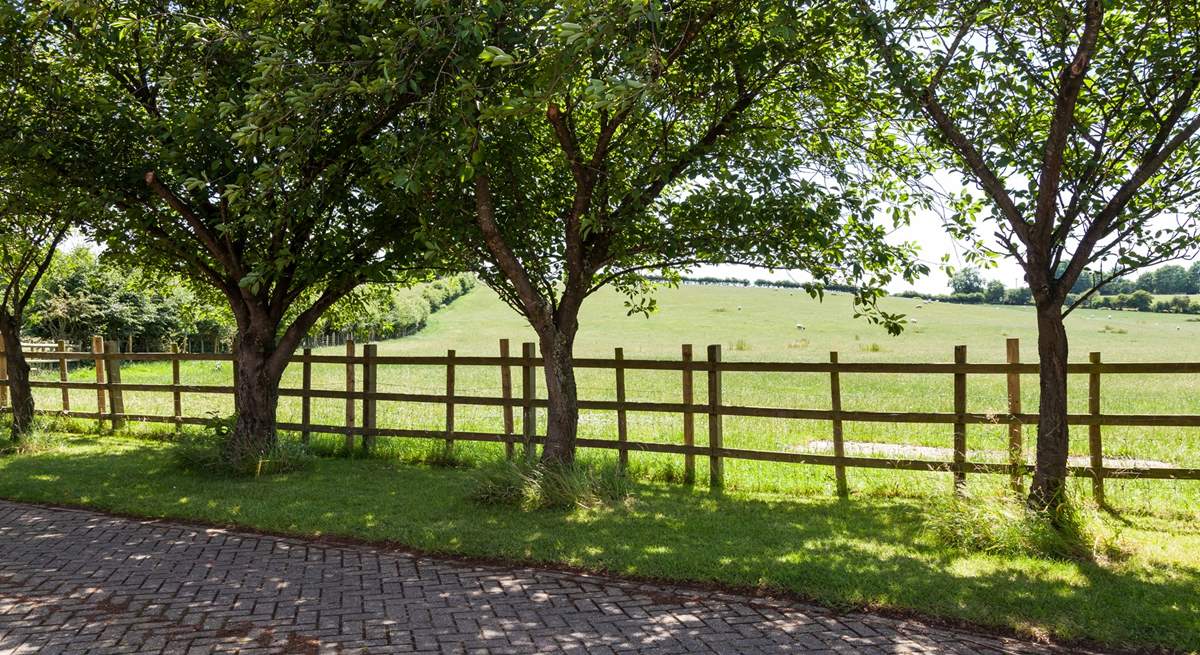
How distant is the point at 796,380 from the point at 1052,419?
24.8m

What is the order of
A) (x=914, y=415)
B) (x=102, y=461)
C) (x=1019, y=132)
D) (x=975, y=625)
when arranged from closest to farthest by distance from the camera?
(x=975, y=625), (x=1019, y=132), (x=914, y=415), (x=102, y=461)

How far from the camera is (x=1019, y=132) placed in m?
7.81

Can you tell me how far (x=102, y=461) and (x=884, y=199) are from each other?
11603 mm

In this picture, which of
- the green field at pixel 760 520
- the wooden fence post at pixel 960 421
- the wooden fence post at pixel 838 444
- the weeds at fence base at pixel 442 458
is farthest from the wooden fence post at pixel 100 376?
the wooden fence post at pixel 960 421

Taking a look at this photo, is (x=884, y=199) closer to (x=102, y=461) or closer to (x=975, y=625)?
(x=975, y=625)

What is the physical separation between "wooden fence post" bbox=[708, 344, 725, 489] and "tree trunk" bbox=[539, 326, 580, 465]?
6.15 ft

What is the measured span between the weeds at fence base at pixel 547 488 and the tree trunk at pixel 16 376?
9.95 metres

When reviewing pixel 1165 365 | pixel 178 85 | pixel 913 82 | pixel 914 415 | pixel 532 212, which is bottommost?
pixel 914 415

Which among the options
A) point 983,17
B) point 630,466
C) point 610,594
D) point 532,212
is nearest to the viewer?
point 610,594

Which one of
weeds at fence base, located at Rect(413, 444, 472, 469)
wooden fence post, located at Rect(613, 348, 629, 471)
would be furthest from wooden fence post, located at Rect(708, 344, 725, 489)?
weeds at fence base, located at Rect(413, 444, 472, 469)

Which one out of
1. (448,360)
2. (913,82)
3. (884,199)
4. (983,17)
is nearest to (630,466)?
(448,360)

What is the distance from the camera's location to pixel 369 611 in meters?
5.44

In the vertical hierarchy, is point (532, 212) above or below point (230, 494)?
above

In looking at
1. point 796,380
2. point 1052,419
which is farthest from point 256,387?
point 796,380
